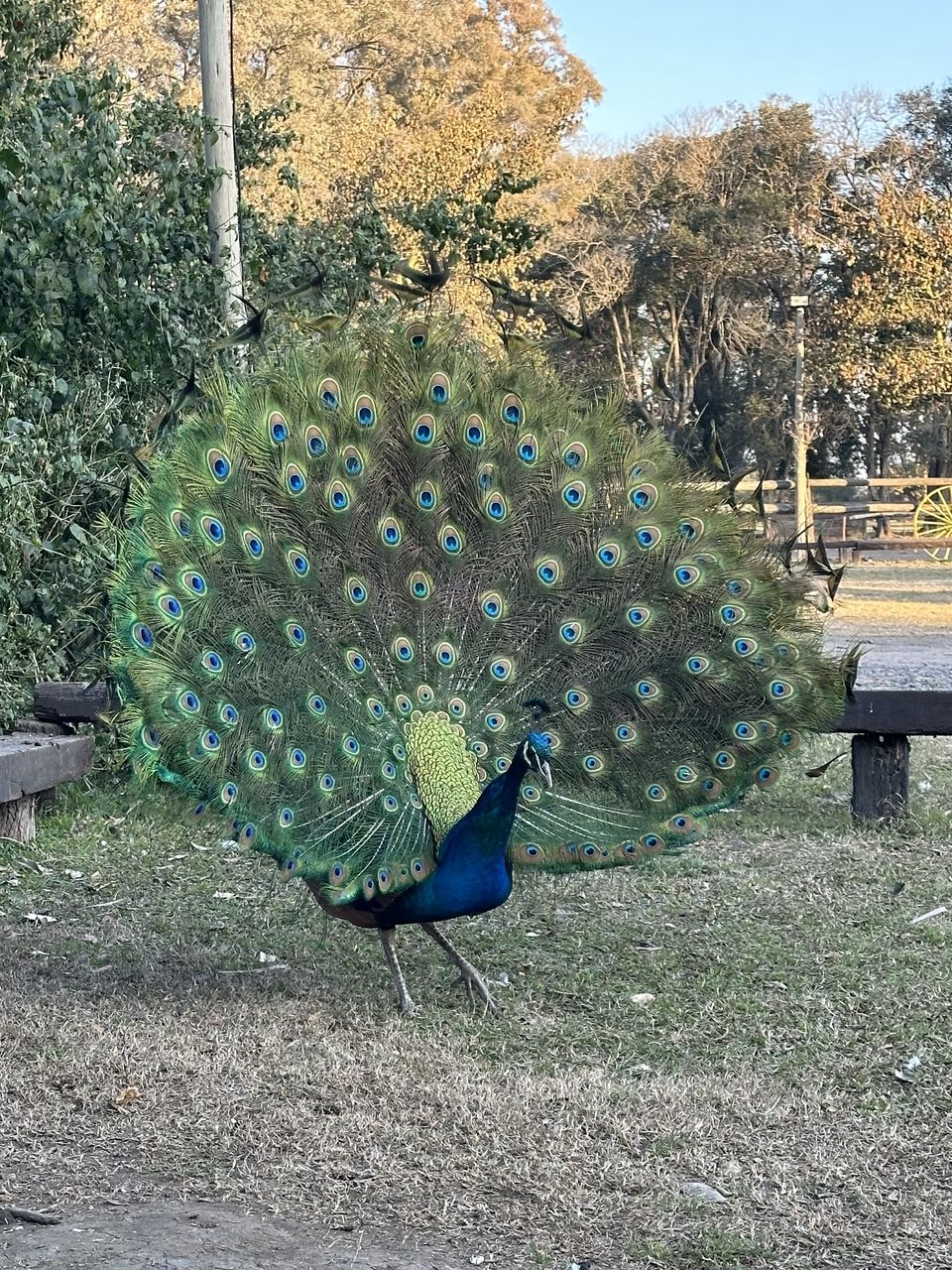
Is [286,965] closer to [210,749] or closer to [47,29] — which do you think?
[210,749]

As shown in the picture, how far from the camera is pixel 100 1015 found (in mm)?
4781

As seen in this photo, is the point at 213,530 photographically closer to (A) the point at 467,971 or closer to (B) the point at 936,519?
(A) the point at 467,971

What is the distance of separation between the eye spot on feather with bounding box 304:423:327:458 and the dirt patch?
238cm

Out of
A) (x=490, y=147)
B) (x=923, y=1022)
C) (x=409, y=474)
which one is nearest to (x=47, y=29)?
(x=409, y=474)

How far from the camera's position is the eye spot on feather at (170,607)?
4.70m

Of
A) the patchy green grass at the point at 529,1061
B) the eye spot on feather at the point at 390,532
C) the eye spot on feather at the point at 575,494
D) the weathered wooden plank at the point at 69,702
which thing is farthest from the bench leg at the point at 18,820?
the eye spot on feather at the point at 575,494

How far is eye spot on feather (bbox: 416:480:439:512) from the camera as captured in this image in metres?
5.04

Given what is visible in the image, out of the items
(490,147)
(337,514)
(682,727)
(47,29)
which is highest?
(490,147)

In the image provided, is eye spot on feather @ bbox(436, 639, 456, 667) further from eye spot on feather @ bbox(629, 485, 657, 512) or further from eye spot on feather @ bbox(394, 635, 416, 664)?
eye spot on feather @ bbox(629, 485, 657, 512)

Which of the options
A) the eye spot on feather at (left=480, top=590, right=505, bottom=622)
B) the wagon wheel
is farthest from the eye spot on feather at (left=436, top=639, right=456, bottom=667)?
the wagon wheel

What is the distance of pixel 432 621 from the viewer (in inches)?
196

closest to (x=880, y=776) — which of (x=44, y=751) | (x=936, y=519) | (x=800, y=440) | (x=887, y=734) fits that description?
(x=887, y=734)

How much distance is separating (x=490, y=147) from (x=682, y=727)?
25.0 m

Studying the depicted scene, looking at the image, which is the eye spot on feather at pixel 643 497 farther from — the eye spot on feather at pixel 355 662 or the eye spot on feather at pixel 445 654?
the eye spot on feather at pixel 355 662
